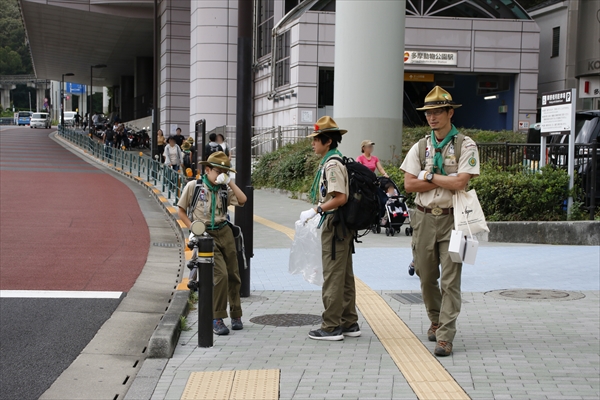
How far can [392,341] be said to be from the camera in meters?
6.48

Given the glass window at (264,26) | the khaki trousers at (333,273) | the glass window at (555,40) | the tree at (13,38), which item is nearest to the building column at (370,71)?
the khaki trousers at (333,273)

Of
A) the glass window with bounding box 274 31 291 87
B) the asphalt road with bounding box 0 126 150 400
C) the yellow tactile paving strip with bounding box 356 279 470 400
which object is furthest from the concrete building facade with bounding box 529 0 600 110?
the yellow tactile paving strip with bounding box 356 279 470 400

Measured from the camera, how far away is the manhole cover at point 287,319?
7281 mm

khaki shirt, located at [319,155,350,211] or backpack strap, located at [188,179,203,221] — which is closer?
khaki shirt, located at [319,155,350,211]

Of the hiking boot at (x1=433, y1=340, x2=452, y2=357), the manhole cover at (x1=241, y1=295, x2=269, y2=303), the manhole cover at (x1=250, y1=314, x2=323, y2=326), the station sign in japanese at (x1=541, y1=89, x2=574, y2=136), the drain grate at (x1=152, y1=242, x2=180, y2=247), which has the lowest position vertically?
the drain grate at (x1=152, y1=242, x2=180, y2=247)

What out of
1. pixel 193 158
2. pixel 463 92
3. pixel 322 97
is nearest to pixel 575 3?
pixel 463 92

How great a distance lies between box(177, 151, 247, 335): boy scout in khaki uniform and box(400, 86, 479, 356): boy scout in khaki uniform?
175 centimetres

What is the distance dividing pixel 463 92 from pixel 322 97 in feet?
28.1

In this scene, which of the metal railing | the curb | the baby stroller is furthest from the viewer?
the metal railing

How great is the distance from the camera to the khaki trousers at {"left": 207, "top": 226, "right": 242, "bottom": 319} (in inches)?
271

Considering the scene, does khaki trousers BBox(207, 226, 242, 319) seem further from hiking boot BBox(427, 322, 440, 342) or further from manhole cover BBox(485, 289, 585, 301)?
manhole cover BBox(485, 289, 585, 301)

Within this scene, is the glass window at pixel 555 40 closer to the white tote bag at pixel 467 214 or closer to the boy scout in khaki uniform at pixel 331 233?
the boy scout in khaki uniform at pixel 331 233

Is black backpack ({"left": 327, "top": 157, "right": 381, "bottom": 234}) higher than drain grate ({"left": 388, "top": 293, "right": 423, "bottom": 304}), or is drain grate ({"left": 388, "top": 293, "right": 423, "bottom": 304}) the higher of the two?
black backpack ({"left": 327, "top": 157, "right": 381, "bottom": 234})

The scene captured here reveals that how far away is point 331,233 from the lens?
639 cm
